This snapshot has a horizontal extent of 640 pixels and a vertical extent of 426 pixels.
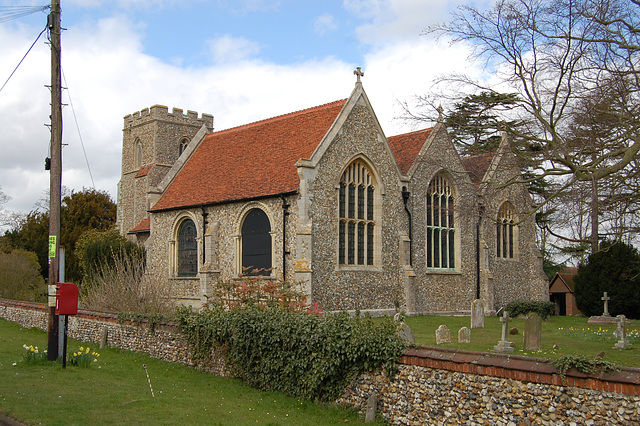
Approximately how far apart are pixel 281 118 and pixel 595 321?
16425 millimetres

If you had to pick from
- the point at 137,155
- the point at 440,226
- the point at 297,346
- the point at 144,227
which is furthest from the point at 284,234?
the point at 137,155

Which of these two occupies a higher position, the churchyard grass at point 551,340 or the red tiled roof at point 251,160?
the red tiled roof at point 251,160

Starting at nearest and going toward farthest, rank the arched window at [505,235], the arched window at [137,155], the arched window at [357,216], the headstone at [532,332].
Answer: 1. the headstone at [532,332]
2. the arched window at [357,216]
3. the arched window at [505,235]
4. the arched window at [137,155]

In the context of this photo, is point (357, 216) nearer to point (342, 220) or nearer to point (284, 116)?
point (342, 220)

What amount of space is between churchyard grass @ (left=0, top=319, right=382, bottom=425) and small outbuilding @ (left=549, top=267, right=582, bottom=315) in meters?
36.3

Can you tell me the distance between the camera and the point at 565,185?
1338cm

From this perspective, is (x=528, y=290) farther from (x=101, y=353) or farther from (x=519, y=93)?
(x=101, y=353)

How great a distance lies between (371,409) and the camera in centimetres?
959

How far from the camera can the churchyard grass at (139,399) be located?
30.7ft

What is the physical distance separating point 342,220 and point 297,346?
12.2 meters

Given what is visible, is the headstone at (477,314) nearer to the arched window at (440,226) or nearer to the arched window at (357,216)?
the arched window at (357,216)

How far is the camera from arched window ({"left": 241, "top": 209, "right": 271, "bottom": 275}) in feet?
75.5

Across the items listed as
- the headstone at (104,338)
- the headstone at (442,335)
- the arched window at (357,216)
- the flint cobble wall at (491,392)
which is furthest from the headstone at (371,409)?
the arched window at (357,216)

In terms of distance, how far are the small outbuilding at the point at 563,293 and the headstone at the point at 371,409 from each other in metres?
37.2
